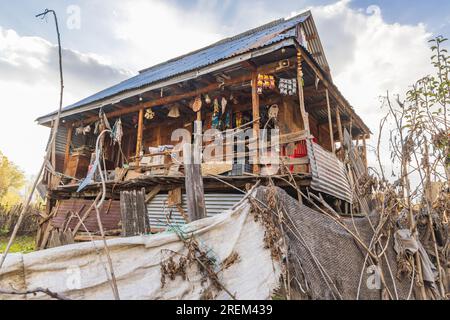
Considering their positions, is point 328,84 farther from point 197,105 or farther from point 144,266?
point 144,266

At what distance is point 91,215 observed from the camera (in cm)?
802

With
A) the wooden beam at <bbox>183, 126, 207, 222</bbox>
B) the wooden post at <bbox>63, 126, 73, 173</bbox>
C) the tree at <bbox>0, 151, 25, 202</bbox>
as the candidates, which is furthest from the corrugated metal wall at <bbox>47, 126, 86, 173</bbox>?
the tree at <bbox>0, 151, 25, 202</bbox>

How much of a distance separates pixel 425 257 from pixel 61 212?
9669 mm

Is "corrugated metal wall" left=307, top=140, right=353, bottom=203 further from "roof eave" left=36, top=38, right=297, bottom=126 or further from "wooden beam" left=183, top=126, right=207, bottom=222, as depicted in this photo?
"wooden beam" left=183, top=126, right=207, bottom=222

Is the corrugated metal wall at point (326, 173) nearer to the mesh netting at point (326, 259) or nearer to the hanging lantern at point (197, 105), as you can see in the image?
the mesh netting at point (326, 259)

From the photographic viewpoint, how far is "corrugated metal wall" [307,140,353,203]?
5914 mm

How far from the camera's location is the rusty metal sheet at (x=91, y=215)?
7436mm

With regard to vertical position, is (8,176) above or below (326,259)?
above

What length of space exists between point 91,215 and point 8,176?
34.4m

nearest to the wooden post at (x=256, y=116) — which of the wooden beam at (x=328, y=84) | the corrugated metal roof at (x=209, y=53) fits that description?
the wooden beam at (x=328, y=84)

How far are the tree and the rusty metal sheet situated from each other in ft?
101

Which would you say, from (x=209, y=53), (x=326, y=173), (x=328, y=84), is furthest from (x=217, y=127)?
(x=209, y=53)
